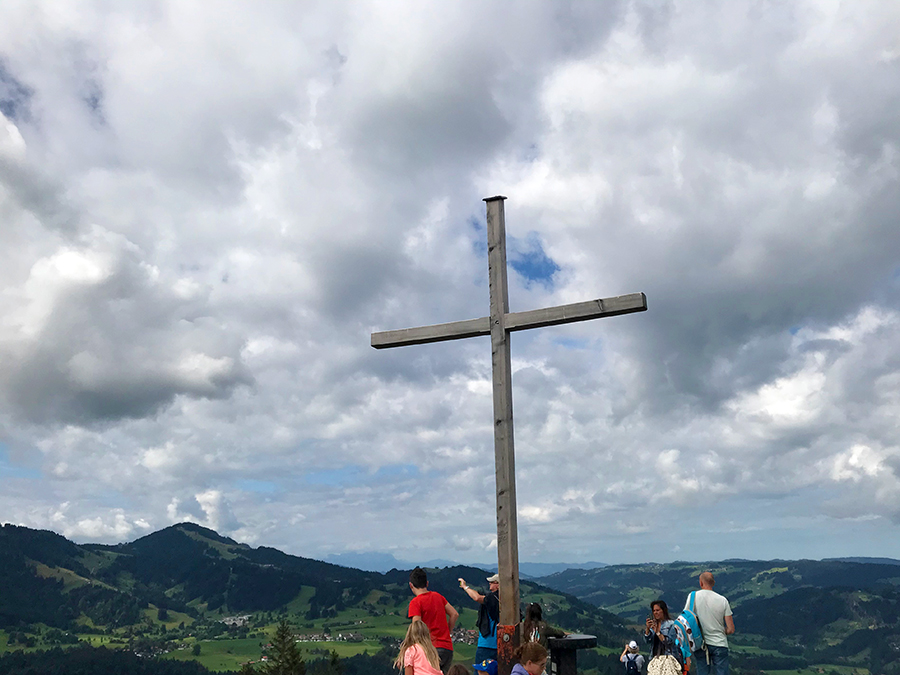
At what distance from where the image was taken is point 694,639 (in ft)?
33.0

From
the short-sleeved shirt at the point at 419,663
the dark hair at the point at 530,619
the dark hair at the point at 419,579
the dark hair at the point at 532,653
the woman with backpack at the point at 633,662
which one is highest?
the dark hair at the point at 419,579

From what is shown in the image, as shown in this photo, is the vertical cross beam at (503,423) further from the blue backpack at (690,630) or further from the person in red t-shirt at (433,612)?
the blue backpack at (690,630)

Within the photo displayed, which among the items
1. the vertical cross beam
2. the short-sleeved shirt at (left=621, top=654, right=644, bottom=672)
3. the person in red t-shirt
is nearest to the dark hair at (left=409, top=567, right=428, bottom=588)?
the person in red t-shirt

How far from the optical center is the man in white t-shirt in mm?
10031

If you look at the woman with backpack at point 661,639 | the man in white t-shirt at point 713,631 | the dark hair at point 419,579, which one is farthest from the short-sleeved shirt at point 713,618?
the dark hair at point 419,579

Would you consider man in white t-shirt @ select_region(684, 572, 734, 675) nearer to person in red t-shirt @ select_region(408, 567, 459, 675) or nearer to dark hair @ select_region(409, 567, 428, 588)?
person in red t-shirt @ select_region(408, 567, 459, 675)

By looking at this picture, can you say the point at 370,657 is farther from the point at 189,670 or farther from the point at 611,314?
the point at 611,314

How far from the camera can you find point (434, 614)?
9.00 m

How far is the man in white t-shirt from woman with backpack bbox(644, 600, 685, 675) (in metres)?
0.48

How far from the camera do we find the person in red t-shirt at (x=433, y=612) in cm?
893

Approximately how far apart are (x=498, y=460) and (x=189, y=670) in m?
217

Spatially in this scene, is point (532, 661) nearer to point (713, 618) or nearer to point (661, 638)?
point (661, 638)

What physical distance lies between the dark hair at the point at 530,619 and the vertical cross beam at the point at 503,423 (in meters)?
0.29

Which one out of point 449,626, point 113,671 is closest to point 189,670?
point 113,671
